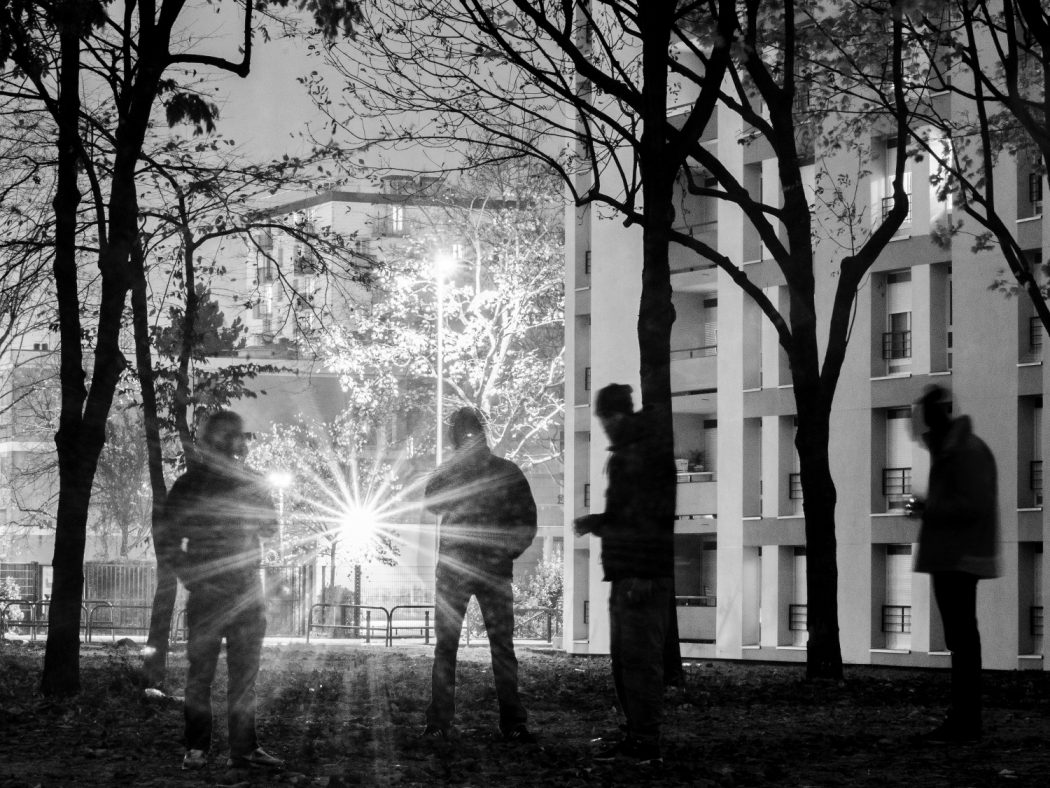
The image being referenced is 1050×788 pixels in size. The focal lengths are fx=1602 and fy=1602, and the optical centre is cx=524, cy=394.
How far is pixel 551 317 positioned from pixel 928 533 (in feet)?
134

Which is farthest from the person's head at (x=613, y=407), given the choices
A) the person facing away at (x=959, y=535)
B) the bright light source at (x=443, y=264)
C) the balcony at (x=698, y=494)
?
the bright light source at (x=443, y=264)

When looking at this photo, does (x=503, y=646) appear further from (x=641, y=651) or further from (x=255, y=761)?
(x=255, y=761)

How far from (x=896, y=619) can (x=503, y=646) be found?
2676 centimetres

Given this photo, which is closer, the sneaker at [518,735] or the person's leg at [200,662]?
the person's leg at [200,662]

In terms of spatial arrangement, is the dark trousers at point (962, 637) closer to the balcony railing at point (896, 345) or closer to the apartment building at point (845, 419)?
the apartment building at point (845, 419)

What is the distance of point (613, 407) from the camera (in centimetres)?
873

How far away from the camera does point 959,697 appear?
31.3ft

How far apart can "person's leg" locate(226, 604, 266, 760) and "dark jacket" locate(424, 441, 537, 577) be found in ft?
4.93

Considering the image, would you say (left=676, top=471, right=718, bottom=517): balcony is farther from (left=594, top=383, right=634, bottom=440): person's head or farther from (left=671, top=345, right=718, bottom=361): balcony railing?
(left=594, top=383, right=634, bottom=440): person's head

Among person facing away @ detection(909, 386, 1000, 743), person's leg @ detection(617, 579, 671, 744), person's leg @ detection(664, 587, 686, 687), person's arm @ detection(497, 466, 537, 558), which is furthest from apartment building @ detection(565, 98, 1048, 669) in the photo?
person's leg @ detection(617, 579, 671, 744)

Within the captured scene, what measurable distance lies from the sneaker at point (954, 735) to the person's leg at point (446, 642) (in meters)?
2.87

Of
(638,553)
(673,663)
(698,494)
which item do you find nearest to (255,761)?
(638,553)

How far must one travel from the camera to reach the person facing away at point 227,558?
8617 mm

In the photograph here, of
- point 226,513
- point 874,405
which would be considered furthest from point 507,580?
point 874,405
